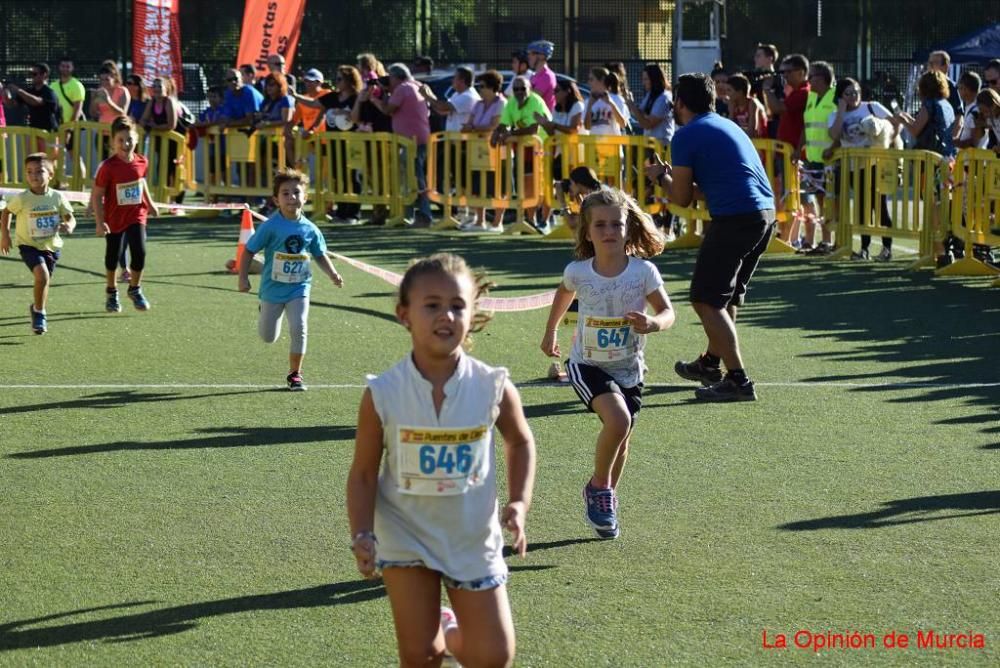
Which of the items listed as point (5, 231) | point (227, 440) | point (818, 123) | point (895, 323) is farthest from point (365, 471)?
point (818, 123)

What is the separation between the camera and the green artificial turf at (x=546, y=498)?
575 cm

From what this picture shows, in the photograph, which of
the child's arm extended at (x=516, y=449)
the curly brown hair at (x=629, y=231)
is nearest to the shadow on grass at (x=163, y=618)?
the child's arm extended at (x=516, y=449)

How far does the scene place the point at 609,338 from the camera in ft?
23.4

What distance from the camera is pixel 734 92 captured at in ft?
60.9

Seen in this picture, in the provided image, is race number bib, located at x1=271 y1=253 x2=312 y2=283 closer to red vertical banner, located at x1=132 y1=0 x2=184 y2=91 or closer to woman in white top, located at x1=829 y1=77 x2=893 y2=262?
woman in white top, located at x1=829 y1=77 x2=893 y2=262

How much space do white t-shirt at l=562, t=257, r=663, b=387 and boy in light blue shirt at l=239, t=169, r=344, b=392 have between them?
345 cm

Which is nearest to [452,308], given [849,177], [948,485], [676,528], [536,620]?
[536,620]

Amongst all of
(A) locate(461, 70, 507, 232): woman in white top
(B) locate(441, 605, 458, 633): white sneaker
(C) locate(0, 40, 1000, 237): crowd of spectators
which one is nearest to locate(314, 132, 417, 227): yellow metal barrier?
(C) locate(0, 40, 1000, 237): crowd of spectators

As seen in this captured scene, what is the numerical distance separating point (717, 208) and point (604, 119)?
9858mm

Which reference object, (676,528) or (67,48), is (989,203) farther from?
(67,48)

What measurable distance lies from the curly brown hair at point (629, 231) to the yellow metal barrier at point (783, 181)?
36.4 ft

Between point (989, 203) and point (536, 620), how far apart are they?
1113 cm

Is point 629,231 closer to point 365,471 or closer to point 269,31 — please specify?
point 365,471

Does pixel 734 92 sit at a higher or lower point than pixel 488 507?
higher
